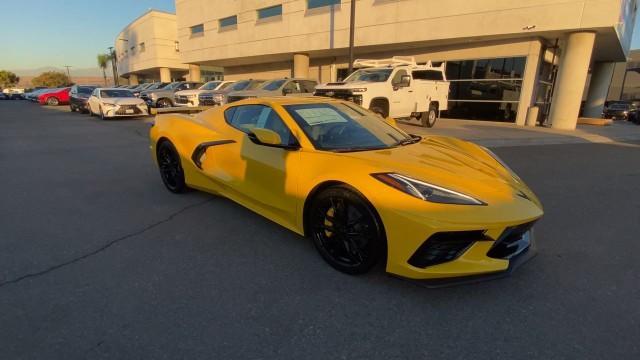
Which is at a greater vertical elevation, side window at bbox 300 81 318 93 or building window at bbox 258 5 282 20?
building window at bbox 258 5 282 20

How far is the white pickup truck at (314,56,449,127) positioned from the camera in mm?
10633

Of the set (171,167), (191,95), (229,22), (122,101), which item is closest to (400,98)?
(171,167)

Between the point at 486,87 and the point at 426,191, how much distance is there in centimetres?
1615

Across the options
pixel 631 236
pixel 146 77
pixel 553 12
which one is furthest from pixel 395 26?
pixel 146 77

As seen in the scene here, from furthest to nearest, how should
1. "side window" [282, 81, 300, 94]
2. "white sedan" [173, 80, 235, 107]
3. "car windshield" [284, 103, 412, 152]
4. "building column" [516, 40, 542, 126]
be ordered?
1. "white sedan" [173, 80, 235, 107]
2. "building column" [516, 40, 542, 126]
3. "side window" [282, 81, 300, 94]
4. "car windshield" [284, 103, 412, 152]

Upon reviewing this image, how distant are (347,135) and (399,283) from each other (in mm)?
1443

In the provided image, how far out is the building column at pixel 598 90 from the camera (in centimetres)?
2294

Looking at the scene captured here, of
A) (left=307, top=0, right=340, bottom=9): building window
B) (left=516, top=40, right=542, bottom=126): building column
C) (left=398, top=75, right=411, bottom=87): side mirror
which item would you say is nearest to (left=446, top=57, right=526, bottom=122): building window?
(left=516, top=40, right=542, bottom=126): building column

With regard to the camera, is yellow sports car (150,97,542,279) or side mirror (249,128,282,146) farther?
side mirror (249,128,282,146)

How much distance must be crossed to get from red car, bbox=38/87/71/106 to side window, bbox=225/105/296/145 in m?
31.3

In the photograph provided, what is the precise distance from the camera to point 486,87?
16.1m

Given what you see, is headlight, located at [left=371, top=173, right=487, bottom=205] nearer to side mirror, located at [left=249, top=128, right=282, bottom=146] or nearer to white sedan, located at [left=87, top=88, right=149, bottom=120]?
side mirror, located at [left=249, top=128, right=282, bottom=146]

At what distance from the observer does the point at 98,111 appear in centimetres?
1541

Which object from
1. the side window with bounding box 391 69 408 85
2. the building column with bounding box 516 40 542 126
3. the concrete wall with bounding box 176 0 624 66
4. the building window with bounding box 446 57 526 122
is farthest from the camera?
the building window with bounding box 446 57 526 122
